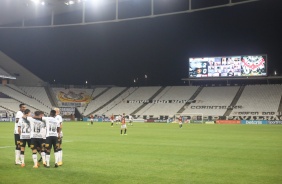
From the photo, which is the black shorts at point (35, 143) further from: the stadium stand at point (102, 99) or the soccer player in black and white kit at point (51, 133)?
the stadium stand at point (102, 99)

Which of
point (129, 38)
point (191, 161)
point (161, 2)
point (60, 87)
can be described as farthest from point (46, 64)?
point (191, 161)

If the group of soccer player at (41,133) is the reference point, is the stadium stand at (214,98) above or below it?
above

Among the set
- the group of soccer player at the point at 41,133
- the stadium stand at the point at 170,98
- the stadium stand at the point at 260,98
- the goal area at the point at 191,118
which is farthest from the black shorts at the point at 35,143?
the stadium stand at the point at 170,98

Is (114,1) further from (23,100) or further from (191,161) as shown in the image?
(23,100)

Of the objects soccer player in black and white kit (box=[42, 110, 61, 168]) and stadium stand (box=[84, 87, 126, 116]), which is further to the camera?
stadium stand (box=[84, 87, 126, 116])

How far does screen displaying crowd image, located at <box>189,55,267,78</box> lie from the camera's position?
68312 millimetres

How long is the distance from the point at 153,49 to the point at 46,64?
26223 mm

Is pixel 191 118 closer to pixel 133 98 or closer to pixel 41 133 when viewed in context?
pixel 133 98

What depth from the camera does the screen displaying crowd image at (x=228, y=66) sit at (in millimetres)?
68312

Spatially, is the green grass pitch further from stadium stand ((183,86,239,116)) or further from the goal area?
stadium stand ((183,86,239,116))

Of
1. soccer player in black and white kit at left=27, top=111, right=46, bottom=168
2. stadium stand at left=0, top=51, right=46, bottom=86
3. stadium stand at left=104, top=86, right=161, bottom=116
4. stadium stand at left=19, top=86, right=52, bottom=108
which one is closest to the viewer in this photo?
soccer player in black and white kit at left=27, top=111, right=46, bottom=168

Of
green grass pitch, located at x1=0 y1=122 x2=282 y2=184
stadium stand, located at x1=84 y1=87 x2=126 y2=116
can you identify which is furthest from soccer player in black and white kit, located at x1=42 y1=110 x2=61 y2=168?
stadium stand, located at x1=84 y1=87 x2=126 y2=116

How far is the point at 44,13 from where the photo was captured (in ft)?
148

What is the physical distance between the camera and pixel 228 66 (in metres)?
70.4
